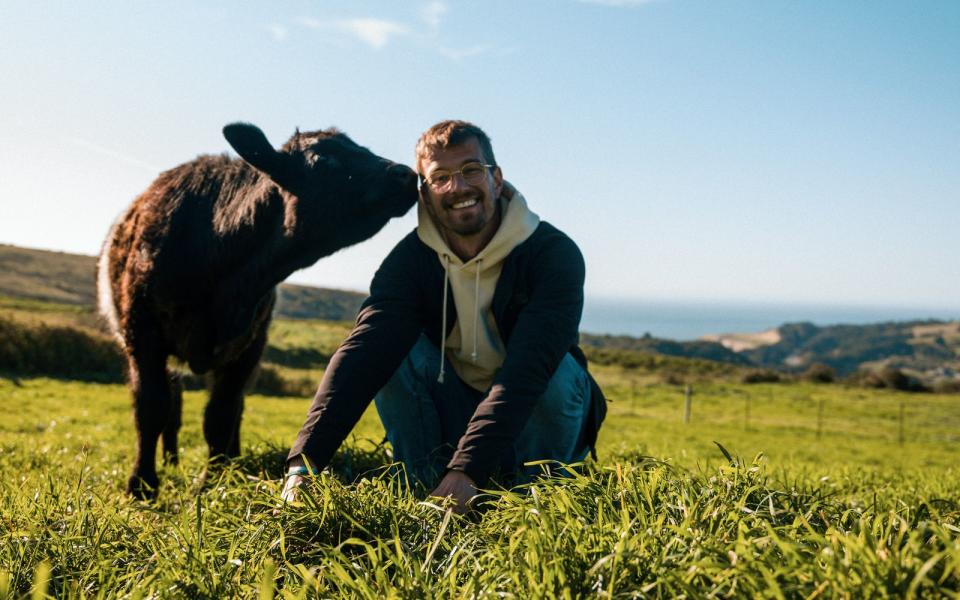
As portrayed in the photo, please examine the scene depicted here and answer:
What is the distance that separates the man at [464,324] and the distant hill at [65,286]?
1750 inches

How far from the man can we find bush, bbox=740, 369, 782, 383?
60.0 meters

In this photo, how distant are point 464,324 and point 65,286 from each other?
71.1 metres

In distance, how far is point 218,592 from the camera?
6.72 ft

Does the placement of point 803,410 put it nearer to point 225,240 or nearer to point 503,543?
point 225,240

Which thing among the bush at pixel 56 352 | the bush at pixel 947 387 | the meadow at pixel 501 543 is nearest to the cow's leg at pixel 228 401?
the meadow at pixel 501 543

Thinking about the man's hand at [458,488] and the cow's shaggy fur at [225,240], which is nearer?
the man's hand at [458,488]

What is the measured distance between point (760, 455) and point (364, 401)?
1.84m

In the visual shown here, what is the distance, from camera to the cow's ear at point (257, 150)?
457 cm

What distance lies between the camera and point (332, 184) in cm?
453

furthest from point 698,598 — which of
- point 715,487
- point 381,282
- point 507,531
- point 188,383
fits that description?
point 188,383

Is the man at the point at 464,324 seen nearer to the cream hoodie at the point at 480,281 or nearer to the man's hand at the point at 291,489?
the cream hoodie at the point at 480,281

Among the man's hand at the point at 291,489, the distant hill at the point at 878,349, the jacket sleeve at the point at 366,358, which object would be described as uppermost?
the jacket sleeve at the point at 366,358

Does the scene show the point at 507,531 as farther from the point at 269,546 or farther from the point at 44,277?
the point at 44,277

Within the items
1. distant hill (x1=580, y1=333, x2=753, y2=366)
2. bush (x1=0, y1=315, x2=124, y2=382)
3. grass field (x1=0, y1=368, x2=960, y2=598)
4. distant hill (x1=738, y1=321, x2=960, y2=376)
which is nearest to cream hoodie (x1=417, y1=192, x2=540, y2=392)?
grass field (x1=0, y1=368, x2=960, y2=598)
